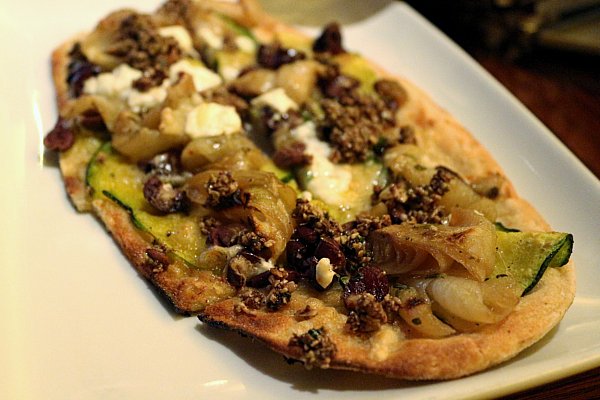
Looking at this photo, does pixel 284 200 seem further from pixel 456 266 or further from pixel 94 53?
pixel 94 53

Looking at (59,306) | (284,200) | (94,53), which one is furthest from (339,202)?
(94,53)

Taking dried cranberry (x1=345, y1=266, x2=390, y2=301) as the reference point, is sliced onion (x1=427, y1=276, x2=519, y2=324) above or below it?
above

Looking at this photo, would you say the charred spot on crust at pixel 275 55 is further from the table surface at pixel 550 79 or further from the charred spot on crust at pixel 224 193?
the table surface at pixel 550 79

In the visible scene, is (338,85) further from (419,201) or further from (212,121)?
(419,201)

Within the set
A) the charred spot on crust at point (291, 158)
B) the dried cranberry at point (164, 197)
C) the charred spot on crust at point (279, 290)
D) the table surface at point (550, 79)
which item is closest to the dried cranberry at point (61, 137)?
the dried cranberry at point (164, 197)

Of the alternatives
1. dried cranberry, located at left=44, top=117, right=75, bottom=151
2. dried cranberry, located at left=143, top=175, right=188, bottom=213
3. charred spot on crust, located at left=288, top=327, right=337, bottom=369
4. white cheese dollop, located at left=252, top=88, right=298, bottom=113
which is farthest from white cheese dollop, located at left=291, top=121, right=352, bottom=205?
dried cranberry, located at left=44, top=117, right=75, bottom=151

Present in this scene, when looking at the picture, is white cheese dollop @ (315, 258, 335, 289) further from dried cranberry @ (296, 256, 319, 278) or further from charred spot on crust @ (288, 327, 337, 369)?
charred spot on crust @ (288, 327, 337, 369)
